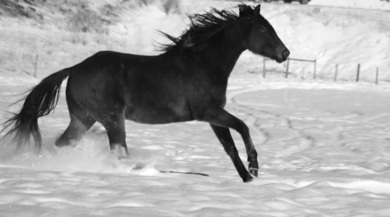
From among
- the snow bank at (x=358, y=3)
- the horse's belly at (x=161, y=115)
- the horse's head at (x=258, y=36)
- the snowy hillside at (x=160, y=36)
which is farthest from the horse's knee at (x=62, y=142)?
the snow bank at (x=358, y=3)

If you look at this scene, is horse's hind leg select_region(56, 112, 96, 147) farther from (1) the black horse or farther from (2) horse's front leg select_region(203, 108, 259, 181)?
(2) horse's front leg select_region(203, 108, 259, 181)

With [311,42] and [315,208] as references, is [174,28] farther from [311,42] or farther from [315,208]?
[315,208]

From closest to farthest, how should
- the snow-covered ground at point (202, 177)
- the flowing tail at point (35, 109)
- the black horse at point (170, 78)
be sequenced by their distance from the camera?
the snow-covered ground at point (202, 177) < the black horse at point (170, 78) < the flowing tail at point (35, 109)

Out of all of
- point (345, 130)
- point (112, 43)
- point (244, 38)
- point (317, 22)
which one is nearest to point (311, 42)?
point (317, 22)

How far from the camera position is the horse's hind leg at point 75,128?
6.86 meters

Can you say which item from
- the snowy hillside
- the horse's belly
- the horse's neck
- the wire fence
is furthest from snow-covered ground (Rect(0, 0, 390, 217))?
the wire fence

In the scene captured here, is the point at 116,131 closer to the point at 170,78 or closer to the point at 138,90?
the point at 138,90

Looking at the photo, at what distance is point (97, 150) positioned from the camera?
708 centimetres

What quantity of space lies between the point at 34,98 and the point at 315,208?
356cm

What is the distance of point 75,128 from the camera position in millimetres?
6871

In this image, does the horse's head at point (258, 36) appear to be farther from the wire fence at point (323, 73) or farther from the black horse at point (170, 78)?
the wire fence at point (323, 73)

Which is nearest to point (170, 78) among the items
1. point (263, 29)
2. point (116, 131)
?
point (116, 131)

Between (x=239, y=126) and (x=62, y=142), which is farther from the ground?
(x=239, y=126)

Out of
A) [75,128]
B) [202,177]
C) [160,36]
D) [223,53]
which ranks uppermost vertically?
[160,36]
